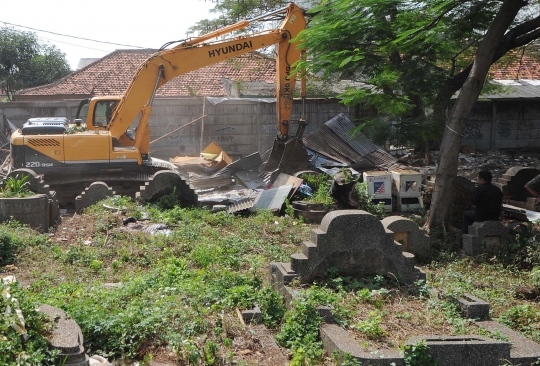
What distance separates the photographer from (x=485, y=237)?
9.66 metres

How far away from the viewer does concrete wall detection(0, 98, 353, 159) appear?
67.2 feet

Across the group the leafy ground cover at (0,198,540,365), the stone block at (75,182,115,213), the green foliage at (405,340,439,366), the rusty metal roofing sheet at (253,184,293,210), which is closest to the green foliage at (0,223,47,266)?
the leafy ground cover at (0,198,540,365)

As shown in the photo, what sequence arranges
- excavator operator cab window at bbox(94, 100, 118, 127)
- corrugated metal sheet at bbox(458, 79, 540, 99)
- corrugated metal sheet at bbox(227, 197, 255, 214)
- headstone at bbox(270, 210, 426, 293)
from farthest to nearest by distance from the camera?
corrugated metal sheet at bbox(458, 79, 540, 99)
excavator operator cab window at bbox(94, 100, 118, 127)
corrugated metal sheet at bbox(227, 197, 255, 214)
headstone at bbox(270, 210, 426, 293)

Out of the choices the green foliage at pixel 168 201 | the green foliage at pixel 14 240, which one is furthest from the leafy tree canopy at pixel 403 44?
the green foliage at pixel 14 240

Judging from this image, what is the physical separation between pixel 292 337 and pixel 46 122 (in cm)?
1179

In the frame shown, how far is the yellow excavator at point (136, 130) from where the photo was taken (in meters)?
14.2

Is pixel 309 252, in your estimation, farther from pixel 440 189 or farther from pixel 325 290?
pixel 440 189

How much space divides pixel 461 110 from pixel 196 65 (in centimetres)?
728

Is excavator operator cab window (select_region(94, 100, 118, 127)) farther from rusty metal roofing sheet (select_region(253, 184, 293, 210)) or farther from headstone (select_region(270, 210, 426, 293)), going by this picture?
headstone (select_region(270, 210, 426, 293))

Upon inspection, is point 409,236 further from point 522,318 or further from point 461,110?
point 522,318

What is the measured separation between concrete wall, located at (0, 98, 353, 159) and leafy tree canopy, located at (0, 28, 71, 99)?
625 inches

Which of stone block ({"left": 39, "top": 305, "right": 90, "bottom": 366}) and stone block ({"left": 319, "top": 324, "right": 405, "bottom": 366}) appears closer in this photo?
stone block ({"left": 39, "top": 305, "right": 90, "bottom": 366})

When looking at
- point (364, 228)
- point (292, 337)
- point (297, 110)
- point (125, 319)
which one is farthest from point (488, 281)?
point (297, 110)

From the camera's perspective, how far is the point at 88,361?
4.84m
